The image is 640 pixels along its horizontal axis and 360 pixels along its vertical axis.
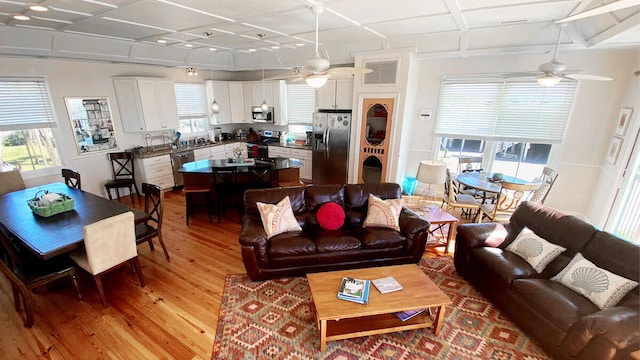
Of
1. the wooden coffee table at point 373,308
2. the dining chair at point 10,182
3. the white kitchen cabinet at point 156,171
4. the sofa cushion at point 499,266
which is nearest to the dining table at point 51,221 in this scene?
the dining chair at point 10,182

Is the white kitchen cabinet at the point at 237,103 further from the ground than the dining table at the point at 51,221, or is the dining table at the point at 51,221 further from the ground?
the white kitchen cabinet at the point at 237,103

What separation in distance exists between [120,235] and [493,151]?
6.04 m

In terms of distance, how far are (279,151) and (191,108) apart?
244cm

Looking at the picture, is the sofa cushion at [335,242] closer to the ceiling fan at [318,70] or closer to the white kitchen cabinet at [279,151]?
the ceiling fan at [318,70]

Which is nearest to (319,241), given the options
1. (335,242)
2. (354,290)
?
(335,242)

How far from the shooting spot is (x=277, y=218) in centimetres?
323

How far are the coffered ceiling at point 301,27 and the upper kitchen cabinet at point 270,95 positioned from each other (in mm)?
1553

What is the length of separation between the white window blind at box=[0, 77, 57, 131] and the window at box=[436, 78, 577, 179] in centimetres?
717

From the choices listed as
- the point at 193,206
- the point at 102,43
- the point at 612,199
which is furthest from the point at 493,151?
the point at 102,43

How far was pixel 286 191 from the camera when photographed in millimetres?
3590

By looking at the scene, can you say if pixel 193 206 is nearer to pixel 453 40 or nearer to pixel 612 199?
pixel 453 40

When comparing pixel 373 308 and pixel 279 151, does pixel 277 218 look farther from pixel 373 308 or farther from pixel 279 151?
pixel 279 151

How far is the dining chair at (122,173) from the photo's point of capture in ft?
17.6

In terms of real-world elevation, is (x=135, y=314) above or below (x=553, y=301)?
below
